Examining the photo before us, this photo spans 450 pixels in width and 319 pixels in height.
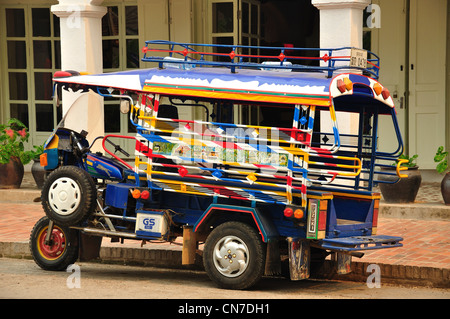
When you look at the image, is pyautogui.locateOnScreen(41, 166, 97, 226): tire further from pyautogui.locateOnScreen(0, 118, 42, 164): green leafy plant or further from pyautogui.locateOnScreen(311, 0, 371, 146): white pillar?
pyautogui.locateOnScreen(0, 118, 42, 164): green leafy plant

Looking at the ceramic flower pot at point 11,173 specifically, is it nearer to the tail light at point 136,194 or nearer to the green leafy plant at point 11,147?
the green leafy plant at point 11,147

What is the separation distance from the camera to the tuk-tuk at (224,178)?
809cm

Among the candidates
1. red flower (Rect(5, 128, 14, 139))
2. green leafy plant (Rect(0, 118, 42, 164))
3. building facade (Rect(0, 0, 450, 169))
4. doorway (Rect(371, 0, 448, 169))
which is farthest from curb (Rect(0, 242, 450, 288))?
doorway (Rect(371, 0, 448, 169))

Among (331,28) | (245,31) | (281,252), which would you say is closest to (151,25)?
(245,31)

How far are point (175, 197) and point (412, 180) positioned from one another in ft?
16.0

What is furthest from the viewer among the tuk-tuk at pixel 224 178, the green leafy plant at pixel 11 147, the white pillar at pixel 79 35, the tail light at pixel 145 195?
the green leafy plant at pixel 11 147

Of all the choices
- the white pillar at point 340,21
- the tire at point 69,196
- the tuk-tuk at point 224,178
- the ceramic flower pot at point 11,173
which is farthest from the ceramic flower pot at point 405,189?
the ceramic flower pot at point 11,173

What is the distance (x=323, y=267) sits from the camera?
9336mm

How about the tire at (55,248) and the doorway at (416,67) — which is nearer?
the tire at (55,248)

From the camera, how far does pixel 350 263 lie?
8852mm

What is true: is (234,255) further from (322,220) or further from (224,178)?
(322,220)

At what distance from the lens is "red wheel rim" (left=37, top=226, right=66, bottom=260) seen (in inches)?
365

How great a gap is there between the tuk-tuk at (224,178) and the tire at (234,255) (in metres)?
0.01
